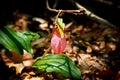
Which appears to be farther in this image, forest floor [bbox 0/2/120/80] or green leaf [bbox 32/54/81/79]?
forest floor [bbox 0/2/120/80]

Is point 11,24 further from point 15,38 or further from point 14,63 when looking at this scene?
point 15,38

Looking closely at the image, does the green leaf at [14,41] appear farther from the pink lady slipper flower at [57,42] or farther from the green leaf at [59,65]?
the pink lady slipper flower at [57,42]

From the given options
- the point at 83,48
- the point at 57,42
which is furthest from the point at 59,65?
the point at 83,48

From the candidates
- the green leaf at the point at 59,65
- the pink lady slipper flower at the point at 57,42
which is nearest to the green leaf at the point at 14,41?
the green leaf at the point at 59,65

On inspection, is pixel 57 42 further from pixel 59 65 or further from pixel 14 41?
pixel 14 41

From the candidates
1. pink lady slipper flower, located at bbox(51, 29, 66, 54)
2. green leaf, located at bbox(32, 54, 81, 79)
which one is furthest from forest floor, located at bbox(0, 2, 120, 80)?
pink lady slipper flower, located at bbox(51, 29, 66, 54)

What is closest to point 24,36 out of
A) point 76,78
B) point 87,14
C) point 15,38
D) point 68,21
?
point 15,38

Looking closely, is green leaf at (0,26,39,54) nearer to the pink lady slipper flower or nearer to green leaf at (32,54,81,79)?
green leaf at (32,54,81,79)
